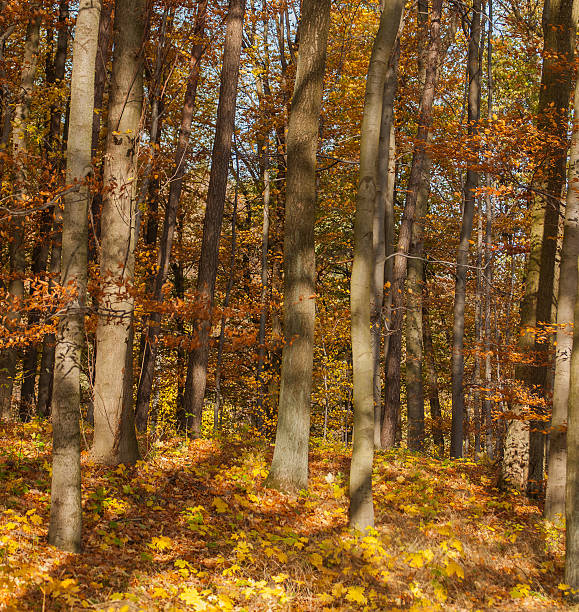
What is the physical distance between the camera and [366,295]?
706 centimetres

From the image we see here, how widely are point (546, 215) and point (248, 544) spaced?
8.59 meters

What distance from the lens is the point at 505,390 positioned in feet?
31.6

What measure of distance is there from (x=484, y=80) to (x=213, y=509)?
19.2 meters

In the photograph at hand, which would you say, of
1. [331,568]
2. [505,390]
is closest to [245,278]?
[505,390]

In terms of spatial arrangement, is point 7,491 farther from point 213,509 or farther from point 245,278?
point 245,278

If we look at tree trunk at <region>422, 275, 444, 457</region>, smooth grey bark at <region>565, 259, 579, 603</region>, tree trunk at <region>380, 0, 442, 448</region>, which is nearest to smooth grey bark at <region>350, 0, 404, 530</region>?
smooth grey bark at <region>565, 259, 579, 603</region>

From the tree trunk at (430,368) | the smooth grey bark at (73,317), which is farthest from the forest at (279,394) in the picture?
the tree trunk at (430,368)

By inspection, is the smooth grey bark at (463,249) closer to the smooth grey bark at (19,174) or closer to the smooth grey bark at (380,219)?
the smooth grey bark at (380,219)

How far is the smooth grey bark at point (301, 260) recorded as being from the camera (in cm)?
817

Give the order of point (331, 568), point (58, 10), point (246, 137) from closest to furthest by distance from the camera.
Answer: point (331, 568)
point (58, 10)
point (246, 137)

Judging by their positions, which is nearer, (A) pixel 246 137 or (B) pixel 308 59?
(B) pixel 308 59

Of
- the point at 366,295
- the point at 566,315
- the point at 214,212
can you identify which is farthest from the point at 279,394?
the point at 566,315

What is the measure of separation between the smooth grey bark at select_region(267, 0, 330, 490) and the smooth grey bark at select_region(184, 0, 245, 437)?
10.7ft

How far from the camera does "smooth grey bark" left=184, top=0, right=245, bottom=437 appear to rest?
11375 millimetres
